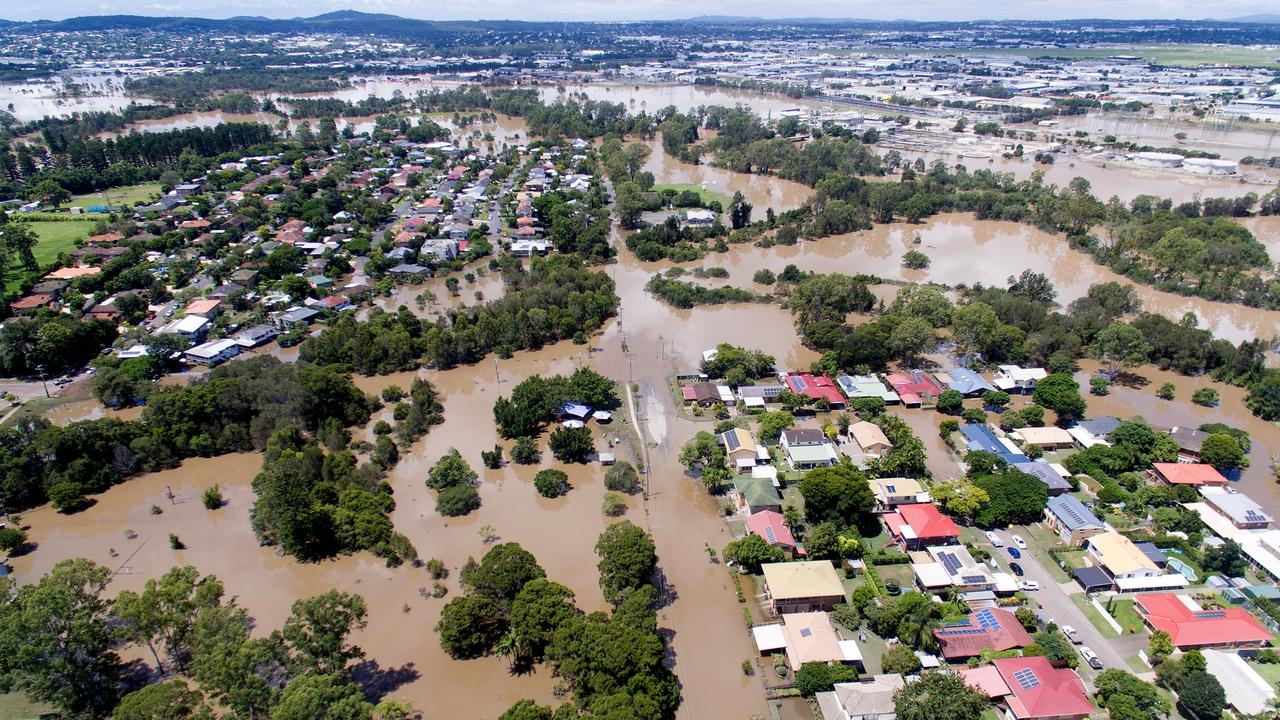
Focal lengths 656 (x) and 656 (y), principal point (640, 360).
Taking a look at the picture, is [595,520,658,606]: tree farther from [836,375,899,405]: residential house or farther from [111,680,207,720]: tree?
[836,375,899,405]: residential house

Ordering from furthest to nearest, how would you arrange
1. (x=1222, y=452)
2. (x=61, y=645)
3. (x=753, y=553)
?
1. (x=1222, y=452)
2. (x=753, y=553)
3. (x=61, y=645)

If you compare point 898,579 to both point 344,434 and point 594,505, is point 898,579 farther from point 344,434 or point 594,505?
point 344,434

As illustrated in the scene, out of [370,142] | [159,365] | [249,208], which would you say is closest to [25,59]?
[370,142]

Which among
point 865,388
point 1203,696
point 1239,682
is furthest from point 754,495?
point 1239,682

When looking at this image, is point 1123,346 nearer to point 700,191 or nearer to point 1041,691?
point 1041,691

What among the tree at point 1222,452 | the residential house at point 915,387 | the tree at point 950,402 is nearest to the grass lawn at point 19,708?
the residential house at point 915,387
